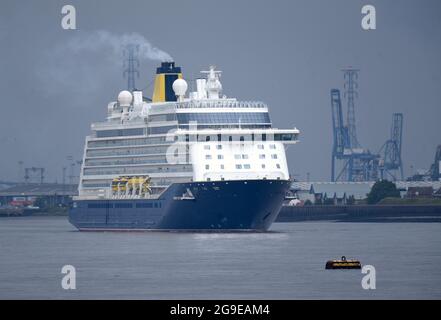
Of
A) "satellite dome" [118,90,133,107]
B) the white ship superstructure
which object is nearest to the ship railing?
the white ship superstructure

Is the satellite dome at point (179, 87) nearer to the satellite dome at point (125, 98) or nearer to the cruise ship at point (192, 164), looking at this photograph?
the cruise ship at point (192, 164)

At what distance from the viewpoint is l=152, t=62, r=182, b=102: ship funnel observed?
360ft

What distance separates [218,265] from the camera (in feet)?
230

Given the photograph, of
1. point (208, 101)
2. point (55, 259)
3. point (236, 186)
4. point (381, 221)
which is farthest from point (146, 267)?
point (381, 221)

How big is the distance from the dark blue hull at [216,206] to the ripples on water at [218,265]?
109cm

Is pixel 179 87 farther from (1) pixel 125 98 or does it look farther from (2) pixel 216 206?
(2) pixel 216 206

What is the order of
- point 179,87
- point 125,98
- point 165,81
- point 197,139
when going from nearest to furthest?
point 197,139 → point 179,87 → point 165,81 → point 125,98

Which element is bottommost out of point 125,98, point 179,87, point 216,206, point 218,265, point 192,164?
point 218,265

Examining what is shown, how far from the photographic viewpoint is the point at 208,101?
103 m

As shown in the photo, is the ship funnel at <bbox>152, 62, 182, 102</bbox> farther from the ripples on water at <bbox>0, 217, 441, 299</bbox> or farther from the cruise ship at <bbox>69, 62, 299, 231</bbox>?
the ripples on water at <bbox>0, 217, 441, 299</bbox>

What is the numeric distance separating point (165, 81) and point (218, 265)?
41.6 meters

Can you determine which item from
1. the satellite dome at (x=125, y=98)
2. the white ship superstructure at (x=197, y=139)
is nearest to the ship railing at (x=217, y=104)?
the white ship superstructure at (x=197, y=139)

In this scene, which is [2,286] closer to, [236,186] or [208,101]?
[236,186]

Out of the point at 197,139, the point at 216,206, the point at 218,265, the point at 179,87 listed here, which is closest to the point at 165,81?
the point at 179,87
